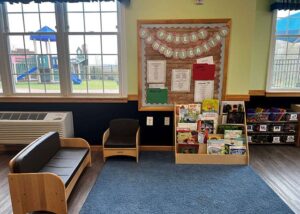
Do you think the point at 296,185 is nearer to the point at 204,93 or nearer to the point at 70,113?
the point at 204,93

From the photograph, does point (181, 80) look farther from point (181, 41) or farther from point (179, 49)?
point (181, 41)

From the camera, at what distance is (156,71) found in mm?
3229

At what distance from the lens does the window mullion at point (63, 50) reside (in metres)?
3.23

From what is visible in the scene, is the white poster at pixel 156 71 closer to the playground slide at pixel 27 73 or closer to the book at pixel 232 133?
the book at pixel 232 133

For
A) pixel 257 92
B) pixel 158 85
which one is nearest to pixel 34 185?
pixel 158 85

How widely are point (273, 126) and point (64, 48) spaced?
357 centimetres

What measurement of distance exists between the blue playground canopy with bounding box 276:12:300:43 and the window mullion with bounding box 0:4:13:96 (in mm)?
4295

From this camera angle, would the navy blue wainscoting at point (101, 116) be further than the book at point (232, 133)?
Yes

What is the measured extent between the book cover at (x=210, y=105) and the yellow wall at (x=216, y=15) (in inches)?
20.4

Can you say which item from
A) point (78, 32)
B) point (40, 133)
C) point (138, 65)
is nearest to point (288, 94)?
point (138, 65)

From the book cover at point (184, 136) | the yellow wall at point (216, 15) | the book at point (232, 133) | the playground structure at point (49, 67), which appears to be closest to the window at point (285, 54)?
the yellow wall at point (216, 15)

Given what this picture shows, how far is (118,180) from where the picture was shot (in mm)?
2641

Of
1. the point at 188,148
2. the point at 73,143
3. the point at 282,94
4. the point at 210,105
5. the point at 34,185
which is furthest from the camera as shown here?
the point at 282,94

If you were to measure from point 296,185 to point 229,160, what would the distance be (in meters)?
0.79
